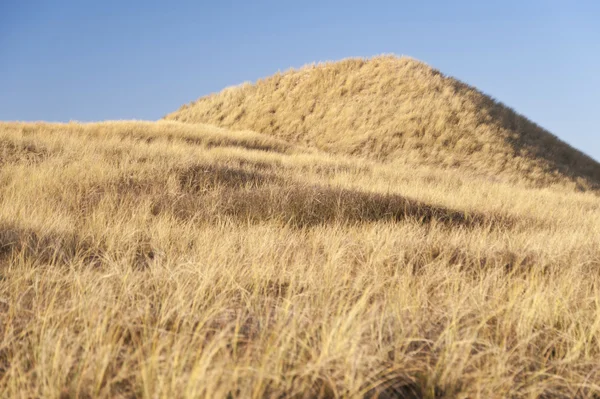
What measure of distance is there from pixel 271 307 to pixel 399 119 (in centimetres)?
1868

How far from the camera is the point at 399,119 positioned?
20.5m

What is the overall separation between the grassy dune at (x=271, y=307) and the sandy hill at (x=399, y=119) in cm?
1286

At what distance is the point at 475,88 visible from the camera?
24953 millimetres

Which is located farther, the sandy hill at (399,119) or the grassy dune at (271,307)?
the sandy hill at (399,119)

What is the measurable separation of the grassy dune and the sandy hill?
1286 cm

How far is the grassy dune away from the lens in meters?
1.97

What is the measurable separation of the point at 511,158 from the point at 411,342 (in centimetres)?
1817

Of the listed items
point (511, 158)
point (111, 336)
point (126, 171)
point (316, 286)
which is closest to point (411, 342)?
point (316, 286)

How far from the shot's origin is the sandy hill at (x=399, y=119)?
61.5ft

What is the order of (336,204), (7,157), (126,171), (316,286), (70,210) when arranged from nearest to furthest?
(316,286) < (70,210) < (336,204) < (126,171) < (7,157)

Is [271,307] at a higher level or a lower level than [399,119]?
lower

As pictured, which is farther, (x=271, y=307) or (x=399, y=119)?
(x=399, y=119)

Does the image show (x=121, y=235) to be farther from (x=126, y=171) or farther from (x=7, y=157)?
(x=7, y=157)

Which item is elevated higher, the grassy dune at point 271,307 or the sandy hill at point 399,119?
the sandy hill at point 399,119
